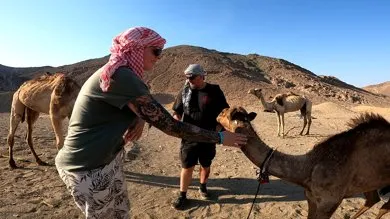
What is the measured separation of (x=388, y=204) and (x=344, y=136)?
1.20 meters

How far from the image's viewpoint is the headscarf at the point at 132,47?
9.30 feet

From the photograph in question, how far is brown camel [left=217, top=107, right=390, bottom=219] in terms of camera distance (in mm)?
4188

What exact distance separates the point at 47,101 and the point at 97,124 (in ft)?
19.4

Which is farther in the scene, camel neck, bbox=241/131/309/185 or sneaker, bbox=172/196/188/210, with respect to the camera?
sneaker, bbox=172/196/188/210

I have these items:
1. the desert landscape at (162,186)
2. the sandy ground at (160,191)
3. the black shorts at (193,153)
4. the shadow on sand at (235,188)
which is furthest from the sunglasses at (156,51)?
the shadow on sand at (235,188)

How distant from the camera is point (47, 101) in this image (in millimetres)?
8266

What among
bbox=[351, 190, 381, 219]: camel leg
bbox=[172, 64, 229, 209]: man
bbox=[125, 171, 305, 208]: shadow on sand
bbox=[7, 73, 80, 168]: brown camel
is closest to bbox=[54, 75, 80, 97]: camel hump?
bbox=[7, 73, 80, 168]: brown camel

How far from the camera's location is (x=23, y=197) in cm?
653

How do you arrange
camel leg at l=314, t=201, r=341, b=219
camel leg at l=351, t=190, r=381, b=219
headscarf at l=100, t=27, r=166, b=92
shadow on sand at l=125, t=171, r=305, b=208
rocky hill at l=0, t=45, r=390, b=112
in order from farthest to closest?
rocky hill at l=0, t=45, r=390, b=112
shadow on sand at l=125, t=171, r=305, b=208
camel leg at l=351, t=190, r=381, b=219
camel leg at l=314, t=201, r=341, b=219
headscarf at l=100, t=27, r=166, b=92

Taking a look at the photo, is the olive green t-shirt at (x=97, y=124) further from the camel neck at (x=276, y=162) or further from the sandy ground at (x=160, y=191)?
the sandy ground at (x=160, y=191)

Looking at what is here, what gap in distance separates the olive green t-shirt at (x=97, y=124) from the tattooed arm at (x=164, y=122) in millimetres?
62

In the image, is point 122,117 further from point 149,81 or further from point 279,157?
point 149,81

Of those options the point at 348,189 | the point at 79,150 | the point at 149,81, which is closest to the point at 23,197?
the point at 79,150

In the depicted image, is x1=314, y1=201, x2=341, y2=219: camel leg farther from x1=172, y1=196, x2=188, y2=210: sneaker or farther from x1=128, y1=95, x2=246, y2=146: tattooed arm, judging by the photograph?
x1=172, y1=196, x2=188, y2=210: sneaker
